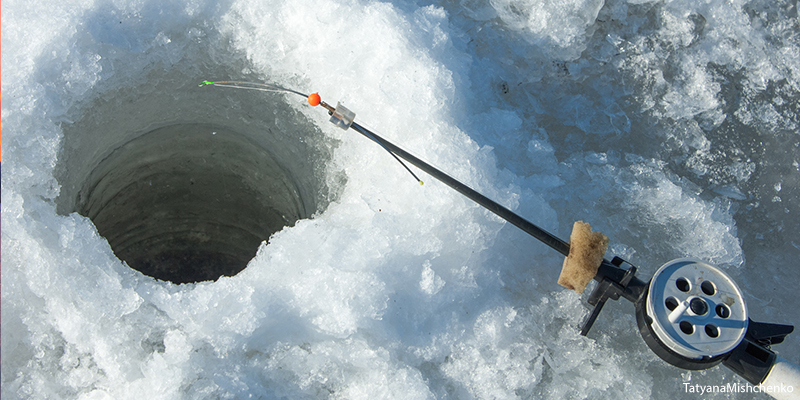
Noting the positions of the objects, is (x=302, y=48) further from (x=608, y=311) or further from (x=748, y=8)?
(x=748, y=8)

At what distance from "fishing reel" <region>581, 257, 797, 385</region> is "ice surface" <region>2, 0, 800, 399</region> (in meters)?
0.40

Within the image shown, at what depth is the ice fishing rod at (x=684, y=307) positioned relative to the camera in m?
1.77

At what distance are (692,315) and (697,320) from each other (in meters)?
0.02

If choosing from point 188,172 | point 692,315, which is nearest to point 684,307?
point 692,315

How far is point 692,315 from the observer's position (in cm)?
180

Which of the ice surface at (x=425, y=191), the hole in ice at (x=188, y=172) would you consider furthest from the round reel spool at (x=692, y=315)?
the hole in ice at (x=188, y=172)

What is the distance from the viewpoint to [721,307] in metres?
1.83

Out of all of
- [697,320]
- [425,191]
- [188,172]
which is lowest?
[188,172]

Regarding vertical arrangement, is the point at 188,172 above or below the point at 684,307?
below

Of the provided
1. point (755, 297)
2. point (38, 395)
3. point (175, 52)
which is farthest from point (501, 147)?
point (38, 395)

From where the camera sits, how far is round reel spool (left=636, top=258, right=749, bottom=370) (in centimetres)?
177

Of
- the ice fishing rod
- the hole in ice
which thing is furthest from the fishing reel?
the hole in ice

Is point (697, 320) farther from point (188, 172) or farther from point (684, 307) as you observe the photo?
point (188, 172)

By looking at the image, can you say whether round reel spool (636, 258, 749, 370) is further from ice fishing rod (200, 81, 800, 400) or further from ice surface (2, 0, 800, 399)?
ice surface (2, 0, 800, 399)
